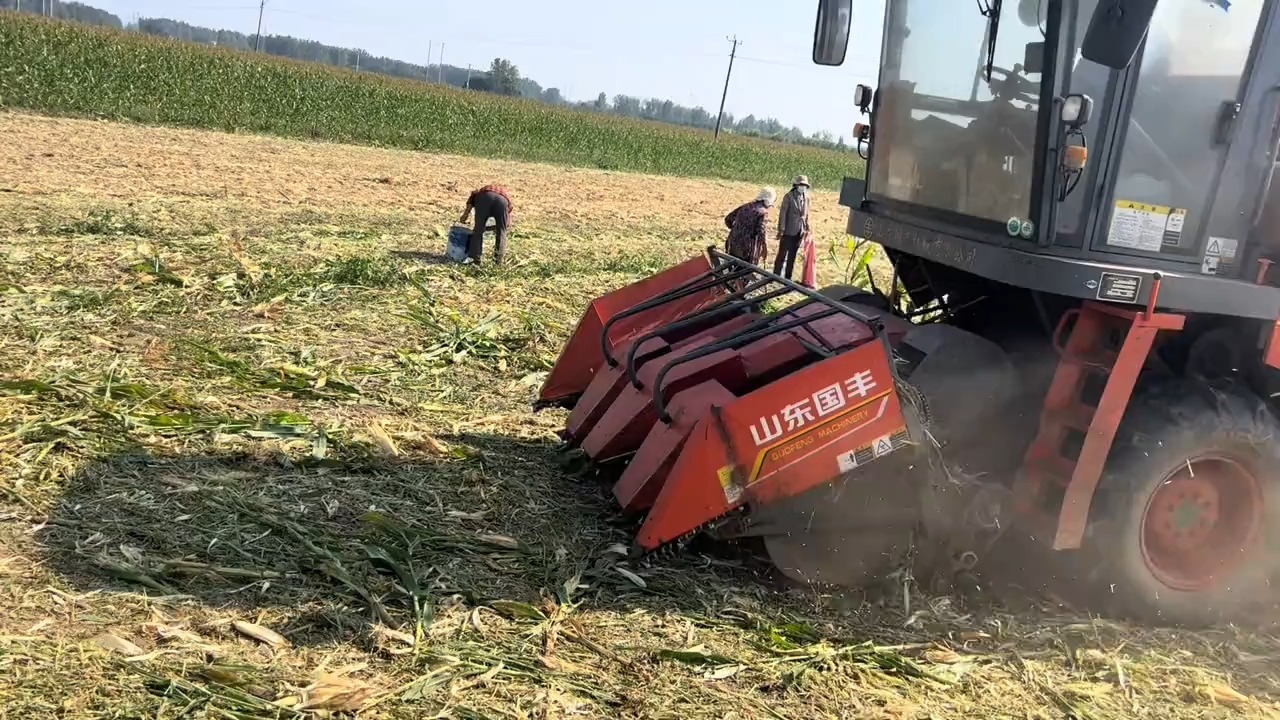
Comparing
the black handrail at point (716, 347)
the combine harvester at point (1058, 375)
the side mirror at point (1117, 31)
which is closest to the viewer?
the side mirror at point (1117, 31)

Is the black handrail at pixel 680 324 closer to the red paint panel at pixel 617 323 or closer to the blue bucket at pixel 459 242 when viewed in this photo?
the red paint panel at pixel 617 323

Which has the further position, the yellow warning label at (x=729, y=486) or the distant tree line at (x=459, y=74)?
the distant tree line at (x=459, y=74)

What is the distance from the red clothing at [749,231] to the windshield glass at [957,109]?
16.3 ft

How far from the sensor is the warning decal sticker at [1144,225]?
4.14 metres

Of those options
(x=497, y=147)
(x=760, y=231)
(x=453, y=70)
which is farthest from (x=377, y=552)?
(x=453, y=70)

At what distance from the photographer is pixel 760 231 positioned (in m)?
10.6

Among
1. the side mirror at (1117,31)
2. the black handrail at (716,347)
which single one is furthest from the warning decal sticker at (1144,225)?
the black handrail at (716,347)

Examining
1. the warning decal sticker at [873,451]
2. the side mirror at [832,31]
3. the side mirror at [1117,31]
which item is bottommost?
the warning decal sticker at [873,451]

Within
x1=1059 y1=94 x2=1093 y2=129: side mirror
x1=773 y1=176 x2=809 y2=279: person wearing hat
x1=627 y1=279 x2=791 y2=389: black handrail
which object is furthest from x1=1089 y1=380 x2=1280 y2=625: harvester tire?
x1=773 y1=176 x2=809 y2=279: person wearing hat

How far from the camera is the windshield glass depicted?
4355mm

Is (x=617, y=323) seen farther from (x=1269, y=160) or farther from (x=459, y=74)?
Answer: (x=459, y=74)

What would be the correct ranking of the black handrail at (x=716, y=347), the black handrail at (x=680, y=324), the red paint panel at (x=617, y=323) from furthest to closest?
the red paint panel at (x=617, y=323)
the black handrail at (x=680, y=324)
the black handrail at (x=716, y=347)

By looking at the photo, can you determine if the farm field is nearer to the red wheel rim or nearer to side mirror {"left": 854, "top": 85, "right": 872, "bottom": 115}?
the red wheel rim

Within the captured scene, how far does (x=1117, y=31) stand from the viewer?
3.45m
